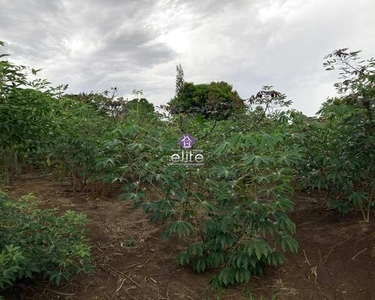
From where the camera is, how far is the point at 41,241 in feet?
7.45

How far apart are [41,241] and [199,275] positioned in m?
1.13

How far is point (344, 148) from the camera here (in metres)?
3.18

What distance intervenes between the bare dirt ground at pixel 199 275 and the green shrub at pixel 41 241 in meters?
0.26

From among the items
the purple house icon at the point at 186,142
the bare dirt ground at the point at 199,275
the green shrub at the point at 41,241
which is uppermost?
the purple house icon at the point at 186,142

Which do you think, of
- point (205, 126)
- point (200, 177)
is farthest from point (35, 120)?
point (205, 126)

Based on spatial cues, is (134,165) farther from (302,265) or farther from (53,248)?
(302,265)

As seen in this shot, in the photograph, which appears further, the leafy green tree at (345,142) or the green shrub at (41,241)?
the leafy green tree at (345,142)

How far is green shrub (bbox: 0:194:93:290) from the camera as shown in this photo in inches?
82.7

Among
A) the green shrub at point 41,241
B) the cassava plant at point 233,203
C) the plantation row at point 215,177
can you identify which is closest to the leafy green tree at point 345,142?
the plantation row at point 215,177

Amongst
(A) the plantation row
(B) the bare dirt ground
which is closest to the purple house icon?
(A) the plantation row

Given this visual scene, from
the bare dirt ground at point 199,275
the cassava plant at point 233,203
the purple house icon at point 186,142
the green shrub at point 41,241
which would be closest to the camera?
the green shrub at point 41,241

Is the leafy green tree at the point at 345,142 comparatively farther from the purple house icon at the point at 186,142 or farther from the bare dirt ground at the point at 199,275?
the purple house icon at the point at 186,142

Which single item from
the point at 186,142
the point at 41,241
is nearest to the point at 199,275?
the point at 186,142

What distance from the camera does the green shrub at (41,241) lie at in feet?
6.89
